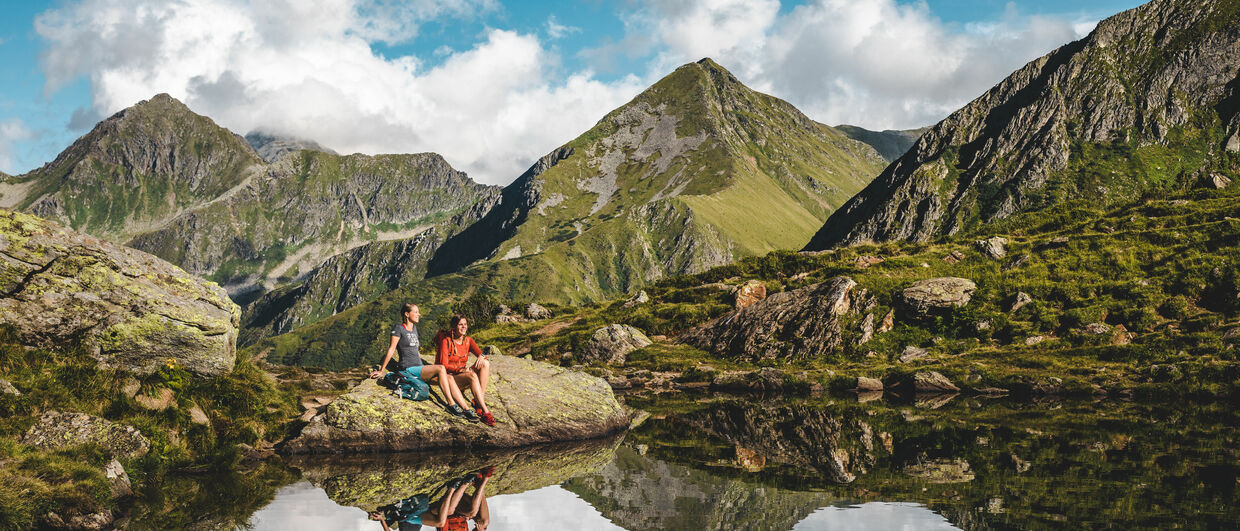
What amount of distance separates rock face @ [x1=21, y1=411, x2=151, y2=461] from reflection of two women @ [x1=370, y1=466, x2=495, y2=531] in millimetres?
8621

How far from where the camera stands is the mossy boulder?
1823 centimetres

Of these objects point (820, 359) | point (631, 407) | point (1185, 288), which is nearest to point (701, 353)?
point (820, 359)

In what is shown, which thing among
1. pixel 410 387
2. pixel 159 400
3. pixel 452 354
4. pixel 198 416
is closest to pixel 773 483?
pixel 452 354

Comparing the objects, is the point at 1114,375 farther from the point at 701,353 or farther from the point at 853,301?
the point at 701,353

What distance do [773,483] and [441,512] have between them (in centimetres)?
855

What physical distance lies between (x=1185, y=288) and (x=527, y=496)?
2569 inches

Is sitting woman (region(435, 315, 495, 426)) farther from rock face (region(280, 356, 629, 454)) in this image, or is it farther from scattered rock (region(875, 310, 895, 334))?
scattered rock (region(875, 310, 895, 334))

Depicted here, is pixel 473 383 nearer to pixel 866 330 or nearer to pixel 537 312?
pixel 866 330

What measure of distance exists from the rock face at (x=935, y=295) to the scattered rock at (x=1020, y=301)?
3.56 meters

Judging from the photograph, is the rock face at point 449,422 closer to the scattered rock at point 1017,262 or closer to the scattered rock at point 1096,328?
the scattered rock at point 1096,328

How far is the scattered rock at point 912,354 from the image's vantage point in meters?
59.5

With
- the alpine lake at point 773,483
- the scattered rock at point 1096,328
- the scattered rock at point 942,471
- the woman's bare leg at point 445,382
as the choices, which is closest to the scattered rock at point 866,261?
the scattered rock at point 1096,328

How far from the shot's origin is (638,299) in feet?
365

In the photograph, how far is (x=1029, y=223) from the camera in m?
104
